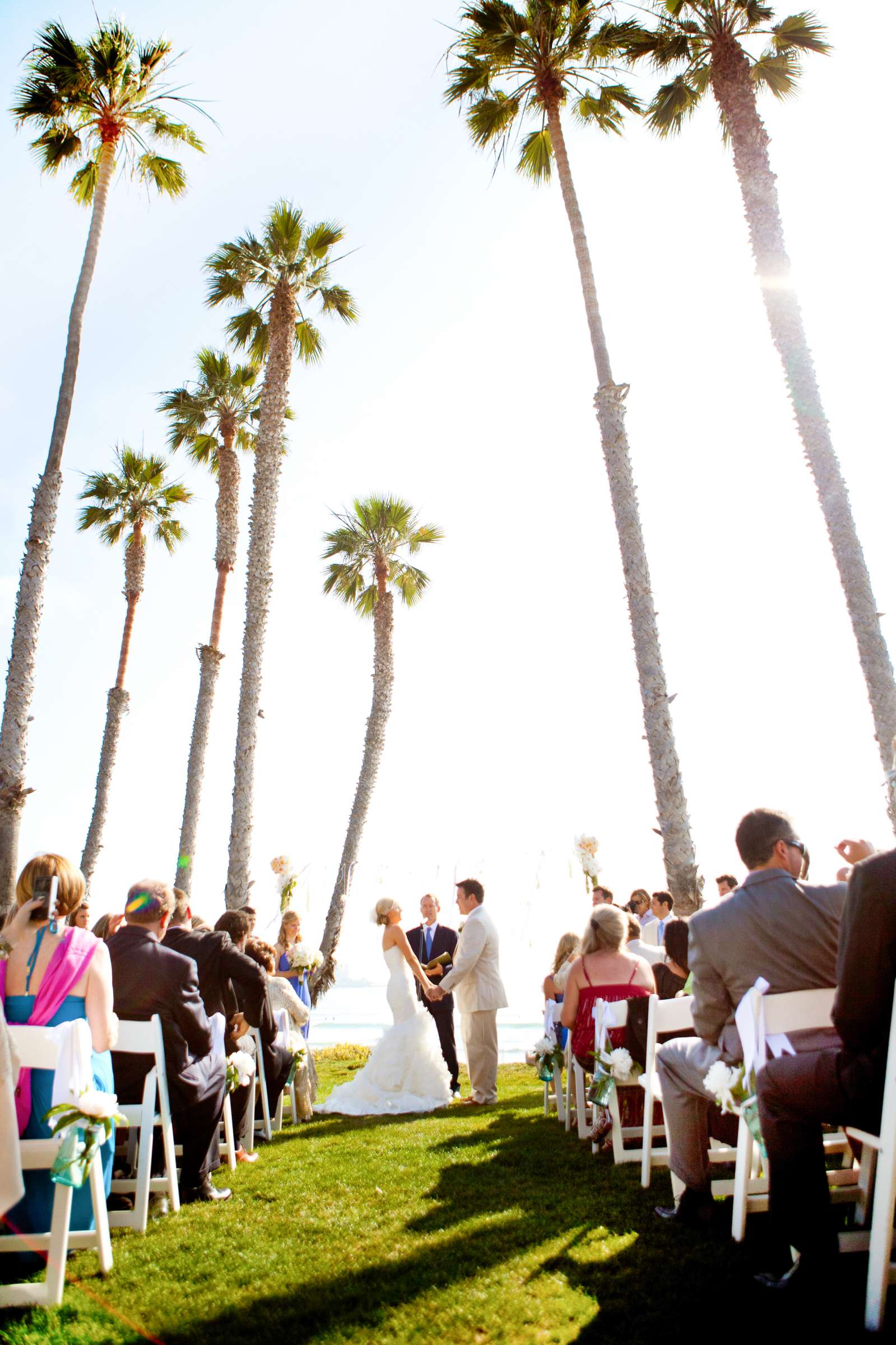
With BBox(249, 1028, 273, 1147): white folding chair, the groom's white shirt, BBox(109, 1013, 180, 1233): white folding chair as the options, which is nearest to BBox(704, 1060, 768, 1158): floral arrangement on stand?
BBox(109, 1013, 180, 1233): white folding chair

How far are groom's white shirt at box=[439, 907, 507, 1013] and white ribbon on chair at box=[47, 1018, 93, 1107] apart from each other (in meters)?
6.10

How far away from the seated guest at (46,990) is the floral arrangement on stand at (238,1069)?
1.85m

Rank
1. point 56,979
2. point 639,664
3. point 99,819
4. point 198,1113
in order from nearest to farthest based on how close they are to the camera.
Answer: point 56,979
point 198,1113
point 639,664
point 99,819

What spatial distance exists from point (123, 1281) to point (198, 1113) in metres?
1.51

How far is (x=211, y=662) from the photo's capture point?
1772 centimetres

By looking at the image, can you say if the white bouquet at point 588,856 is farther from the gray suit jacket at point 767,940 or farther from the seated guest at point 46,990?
the seated guest at point 46,990

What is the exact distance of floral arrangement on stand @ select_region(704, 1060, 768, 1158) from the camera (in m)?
3.27

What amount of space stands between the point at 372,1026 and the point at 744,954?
35.4 m

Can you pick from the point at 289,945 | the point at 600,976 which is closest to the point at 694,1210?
the point at 600,976

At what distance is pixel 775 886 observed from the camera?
3.57 metres

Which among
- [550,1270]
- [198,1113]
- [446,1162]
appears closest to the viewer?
[550,1270]

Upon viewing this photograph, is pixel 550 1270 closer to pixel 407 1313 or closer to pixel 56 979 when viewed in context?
pixel 407 1313

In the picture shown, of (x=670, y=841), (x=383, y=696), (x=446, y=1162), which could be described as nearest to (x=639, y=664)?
(x=670, y=841)

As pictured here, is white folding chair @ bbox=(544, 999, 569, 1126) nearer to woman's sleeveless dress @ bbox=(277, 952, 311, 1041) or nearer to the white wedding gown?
the white wedding gown
